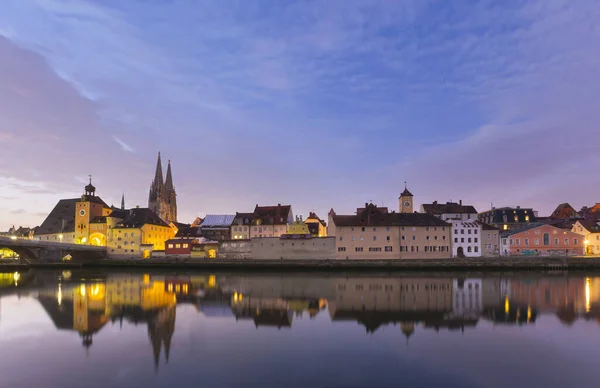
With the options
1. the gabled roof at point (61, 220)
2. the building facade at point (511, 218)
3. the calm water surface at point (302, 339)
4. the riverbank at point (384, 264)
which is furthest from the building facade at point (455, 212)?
the gabled roof at point (61, 220)

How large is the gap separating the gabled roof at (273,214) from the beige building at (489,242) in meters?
33.4

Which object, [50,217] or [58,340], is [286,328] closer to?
[58,340]

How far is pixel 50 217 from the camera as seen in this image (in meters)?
83.5

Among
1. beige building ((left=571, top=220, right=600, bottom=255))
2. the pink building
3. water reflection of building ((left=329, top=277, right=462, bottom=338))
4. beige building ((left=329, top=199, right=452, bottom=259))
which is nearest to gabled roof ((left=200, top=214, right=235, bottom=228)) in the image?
beige building ((left=329, top=199, right=452, bottom=259))

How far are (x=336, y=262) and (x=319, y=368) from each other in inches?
1721

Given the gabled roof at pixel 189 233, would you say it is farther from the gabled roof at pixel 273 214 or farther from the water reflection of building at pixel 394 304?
the water reflection of building at pixel 394 304

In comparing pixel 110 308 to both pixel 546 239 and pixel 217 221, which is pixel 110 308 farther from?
pixel 546 239

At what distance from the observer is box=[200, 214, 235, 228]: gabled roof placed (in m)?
82.1

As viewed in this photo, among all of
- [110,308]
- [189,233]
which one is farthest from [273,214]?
[110,308]

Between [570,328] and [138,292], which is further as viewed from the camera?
[138,292]

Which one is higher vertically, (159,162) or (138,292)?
(159,162)

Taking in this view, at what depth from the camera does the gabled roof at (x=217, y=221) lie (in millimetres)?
82062

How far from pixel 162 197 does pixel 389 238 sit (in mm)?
78863

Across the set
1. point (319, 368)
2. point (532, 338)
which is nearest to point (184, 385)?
point (319, 368)
